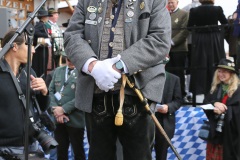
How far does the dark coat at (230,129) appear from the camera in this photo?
573 centimetres

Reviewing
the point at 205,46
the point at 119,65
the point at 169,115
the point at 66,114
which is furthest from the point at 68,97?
the point at 119,65

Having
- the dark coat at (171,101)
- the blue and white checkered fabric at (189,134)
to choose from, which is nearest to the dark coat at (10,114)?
the dark coat at (171,101)

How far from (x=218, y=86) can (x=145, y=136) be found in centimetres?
324

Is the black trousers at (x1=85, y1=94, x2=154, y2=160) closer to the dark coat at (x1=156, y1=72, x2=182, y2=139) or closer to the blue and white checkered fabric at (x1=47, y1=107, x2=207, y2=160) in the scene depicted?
the dark coat at (x1=156, y1=72, x2=182, y2=139)

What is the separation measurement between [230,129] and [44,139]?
280 cm

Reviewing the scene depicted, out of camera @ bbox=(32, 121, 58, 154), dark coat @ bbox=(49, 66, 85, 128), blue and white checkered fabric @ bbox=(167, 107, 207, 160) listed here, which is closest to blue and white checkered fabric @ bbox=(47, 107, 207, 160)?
blue and white checkered fabric @ bbox=(167, 107, 207, 160)

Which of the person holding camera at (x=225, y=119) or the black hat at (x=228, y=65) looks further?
the black hat at (x=228, y=65)

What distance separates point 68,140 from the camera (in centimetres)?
651

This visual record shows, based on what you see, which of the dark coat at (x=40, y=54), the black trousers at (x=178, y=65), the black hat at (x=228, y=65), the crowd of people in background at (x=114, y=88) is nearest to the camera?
the crowd of people in background at (x=114, y=88)

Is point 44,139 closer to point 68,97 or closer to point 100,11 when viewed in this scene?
point 100,11

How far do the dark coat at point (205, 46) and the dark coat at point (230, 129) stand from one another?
4.55 ft

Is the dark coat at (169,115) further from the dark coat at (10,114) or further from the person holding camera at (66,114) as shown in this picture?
the dark coat at (10,114)

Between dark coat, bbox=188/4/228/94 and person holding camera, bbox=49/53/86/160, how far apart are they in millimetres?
2001

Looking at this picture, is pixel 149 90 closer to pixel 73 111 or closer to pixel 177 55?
pixel 73 111
